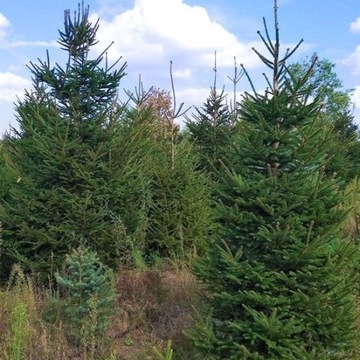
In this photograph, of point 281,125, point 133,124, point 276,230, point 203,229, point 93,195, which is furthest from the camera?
point 203,229

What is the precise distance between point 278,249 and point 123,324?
2288 mm

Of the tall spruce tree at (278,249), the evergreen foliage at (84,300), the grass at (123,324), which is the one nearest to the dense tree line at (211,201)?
the tall spruce tree at (278,249)

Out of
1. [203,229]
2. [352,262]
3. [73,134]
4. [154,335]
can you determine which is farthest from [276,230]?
[203,229]

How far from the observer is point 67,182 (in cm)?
731

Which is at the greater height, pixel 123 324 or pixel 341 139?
pixel 341 139

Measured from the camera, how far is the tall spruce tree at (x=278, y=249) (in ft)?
13.4

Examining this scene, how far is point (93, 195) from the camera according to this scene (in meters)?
7.23

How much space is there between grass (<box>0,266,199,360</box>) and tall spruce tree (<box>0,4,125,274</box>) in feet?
1.96

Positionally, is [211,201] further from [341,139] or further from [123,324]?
[341,139]

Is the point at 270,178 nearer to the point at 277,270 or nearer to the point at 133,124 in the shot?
the point at 277,270

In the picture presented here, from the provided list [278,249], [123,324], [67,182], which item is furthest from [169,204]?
[278,249]

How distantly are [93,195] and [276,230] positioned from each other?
143 inches

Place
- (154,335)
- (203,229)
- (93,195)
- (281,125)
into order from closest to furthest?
1. (281,125)
2. (154,335)
3. (93,195)
4. (203,229)

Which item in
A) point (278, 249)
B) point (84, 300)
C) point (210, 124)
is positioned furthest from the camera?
point (210, 124)
